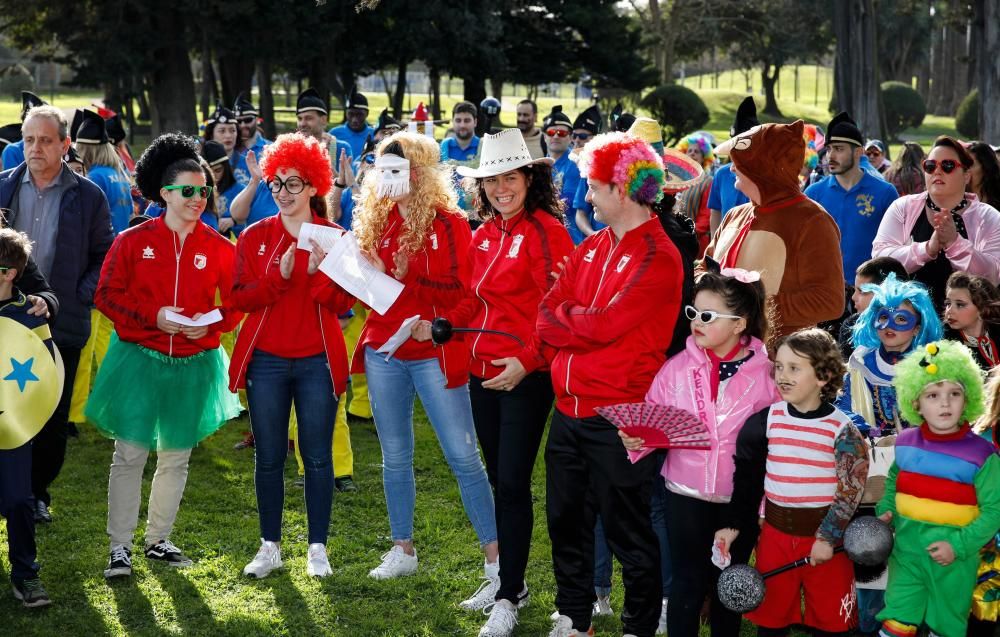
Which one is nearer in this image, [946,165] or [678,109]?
[946,165]

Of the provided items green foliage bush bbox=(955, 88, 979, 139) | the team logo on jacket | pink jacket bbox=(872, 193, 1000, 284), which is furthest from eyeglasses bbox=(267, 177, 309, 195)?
green foliage bush bbox=(955, 88, 979, 139)

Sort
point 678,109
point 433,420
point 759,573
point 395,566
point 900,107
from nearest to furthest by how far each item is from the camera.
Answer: point 759,573
point 433,420
point 395,566
point 678,109
point 900,107

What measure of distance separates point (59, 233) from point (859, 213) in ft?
17.0

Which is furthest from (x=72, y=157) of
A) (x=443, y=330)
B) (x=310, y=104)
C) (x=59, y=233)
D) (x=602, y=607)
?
(x=602, y=607)

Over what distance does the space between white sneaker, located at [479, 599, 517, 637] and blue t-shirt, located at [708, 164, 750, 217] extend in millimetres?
4492

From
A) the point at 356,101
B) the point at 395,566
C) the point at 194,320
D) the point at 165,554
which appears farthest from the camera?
the point at 356,101

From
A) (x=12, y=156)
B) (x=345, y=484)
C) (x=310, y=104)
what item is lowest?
(x=345, y=484)

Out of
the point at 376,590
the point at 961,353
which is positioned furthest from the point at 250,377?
the point at 961,353

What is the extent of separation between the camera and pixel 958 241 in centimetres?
628

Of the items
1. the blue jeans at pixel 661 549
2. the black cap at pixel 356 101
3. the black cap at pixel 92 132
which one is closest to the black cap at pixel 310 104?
the black cap at pixel 356 101

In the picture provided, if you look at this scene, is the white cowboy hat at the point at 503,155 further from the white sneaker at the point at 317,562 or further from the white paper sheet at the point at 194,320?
the white sneaker at the point at 317,562

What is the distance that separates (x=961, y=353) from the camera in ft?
14.8

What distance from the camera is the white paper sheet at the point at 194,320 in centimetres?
564

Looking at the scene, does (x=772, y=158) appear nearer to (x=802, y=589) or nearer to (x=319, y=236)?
(x=802, y=589)
